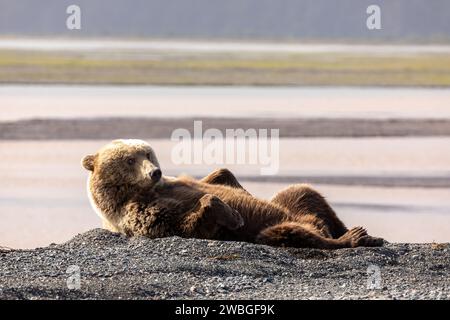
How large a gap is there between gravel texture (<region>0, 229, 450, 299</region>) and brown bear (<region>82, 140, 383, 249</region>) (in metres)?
0.15

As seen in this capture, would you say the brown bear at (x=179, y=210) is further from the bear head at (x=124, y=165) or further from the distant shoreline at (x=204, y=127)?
the distant shoreline at (x=204, y=127)

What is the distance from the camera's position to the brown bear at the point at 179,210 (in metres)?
8.84

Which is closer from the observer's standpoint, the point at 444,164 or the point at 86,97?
the point at 444,164

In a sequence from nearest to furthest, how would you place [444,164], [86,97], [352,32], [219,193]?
[219,193], [444,164], [86,97], [352,32]

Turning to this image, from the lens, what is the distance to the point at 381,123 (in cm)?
2775

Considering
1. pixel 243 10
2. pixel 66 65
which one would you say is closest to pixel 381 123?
pixel 66 65

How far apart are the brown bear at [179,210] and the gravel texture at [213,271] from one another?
154 mm

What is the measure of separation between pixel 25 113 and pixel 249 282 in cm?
2196

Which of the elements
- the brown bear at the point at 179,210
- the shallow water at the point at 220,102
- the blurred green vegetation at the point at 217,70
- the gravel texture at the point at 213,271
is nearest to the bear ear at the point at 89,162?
the brown bear at the point at 179,210

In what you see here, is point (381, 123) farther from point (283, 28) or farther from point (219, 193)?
point (283, 28)

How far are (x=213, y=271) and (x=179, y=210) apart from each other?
0.96m

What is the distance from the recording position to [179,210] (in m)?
8.88

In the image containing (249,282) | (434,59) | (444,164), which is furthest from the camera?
(434,59)

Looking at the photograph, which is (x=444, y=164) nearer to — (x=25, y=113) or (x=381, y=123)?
(x=381, y=123)
